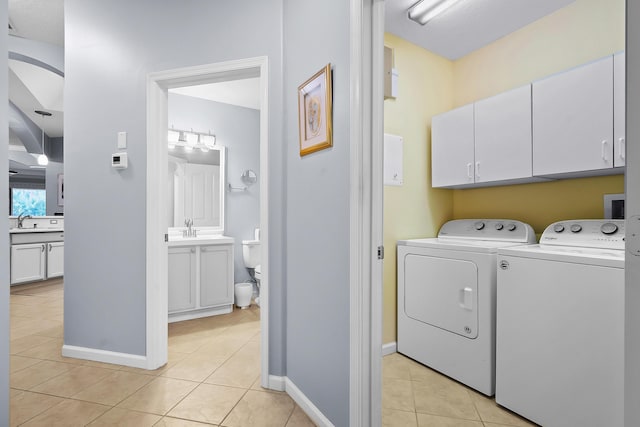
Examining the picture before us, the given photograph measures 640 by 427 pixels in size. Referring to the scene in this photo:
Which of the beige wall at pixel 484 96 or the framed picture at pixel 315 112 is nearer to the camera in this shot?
the framed picture at pixel 315 112

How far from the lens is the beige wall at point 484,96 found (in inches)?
80.8

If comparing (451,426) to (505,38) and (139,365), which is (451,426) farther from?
(505,38)

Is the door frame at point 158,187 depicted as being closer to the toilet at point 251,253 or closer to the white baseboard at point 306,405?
the white baseboard at point 306,405

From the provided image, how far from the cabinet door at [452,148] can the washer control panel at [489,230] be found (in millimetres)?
341

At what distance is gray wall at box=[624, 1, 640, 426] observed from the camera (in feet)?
1.71

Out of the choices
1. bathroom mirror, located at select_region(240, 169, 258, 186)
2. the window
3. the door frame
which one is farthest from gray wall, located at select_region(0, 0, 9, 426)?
the window

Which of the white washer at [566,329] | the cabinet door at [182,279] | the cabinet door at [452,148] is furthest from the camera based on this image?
the cabinet door at [182,279]

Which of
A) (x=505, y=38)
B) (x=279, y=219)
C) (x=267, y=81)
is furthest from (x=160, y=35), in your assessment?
(x=505, y=38)

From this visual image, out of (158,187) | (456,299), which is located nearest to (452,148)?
(456,299)

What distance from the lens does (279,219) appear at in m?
1.90

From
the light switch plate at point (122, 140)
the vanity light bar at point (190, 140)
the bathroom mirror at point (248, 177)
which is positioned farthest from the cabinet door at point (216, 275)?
the light switch plate at point (122, 140)

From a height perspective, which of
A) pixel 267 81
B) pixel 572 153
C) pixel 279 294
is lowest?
pixel 279 294

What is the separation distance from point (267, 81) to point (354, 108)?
825 mm

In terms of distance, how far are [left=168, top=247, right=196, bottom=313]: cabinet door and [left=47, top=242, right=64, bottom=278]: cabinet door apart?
3.23 m
